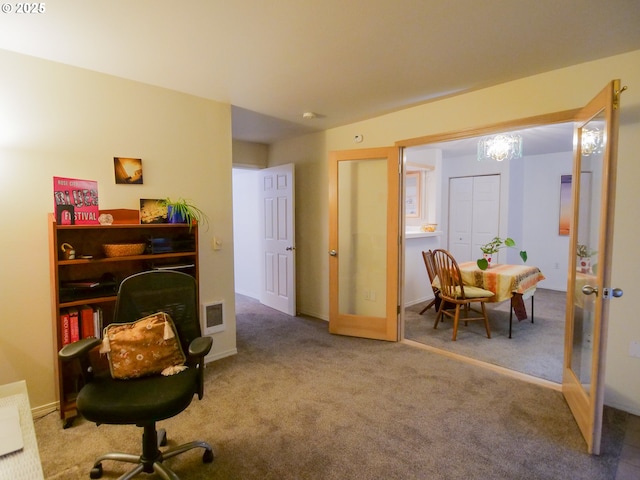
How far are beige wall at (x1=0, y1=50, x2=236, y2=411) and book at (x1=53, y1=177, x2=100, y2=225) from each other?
20 centimetres

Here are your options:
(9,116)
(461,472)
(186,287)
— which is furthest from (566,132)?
(9,116)

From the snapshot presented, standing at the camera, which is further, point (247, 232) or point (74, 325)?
point (247, 232)

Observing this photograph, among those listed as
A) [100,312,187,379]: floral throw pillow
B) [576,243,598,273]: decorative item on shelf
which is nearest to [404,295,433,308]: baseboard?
[576,243,598,273]: decorative item on shelf

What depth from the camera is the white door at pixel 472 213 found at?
18.6 ft

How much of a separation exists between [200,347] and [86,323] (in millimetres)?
1094

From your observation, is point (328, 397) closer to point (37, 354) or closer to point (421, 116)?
point (37, 354)

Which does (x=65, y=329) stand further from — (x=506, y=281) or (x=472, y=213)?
(x=472, y=213)

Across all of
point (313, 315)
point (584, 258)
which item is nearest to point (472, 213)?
point (313, 315)

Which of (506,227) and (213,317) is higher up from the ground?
(506,227)

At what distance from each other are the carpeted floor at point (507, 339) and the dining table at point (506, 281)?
0.69 feet

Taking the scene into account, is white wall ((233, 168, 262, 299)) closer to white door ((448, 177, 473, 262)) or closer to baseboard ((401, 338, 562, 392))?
baseboard ((401, 338, 562, 392))

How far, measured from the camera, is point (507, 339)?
3.52 m

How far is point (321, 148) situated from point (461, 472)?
346 centimetres

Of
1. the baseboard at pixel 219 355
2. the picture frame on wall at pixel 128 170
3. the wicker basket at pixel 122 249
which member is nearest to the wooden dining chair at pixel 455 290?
the baseboard at pixel 219 355
